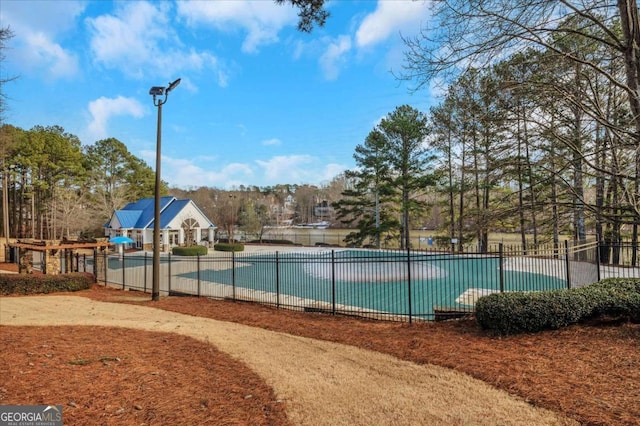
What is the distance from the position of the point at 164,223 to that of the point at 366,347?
31.5 m

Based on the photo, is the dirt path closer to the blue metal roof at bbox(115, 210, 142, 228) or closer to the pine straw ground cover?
the pine straw ground cover

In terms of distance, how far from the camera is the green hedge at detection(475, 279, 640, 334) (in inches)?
200

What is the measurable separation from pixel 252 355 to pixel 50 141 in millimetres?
39330

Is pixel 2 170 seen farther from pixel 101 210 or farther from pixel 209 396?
pixel 209 396

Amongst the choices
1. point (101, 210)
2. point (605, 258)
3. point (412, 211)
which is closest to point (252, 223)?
point (101, 210)

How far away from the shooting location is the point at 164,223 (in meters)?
32.4

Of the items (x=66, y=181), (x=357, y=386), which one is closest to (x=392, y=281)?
(x=357, y=386)

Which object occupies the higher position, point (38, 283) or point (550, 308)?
point (550, 308)

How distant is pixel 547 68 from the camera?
5.89 metres

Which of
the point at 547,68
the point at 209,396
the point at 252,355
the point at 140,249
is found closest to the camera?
the point at 209,396

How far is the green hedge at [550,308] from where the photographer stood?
5.07m

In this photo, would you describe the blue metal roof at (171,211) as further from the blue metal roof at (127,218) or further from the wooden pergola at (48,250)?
the wooden pergola at (48,250)

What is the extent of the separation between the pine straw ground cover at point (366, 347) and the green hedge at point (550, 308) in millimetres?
181

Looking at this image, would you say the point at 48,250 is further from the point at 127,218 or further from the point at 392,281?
the point at 127,218
